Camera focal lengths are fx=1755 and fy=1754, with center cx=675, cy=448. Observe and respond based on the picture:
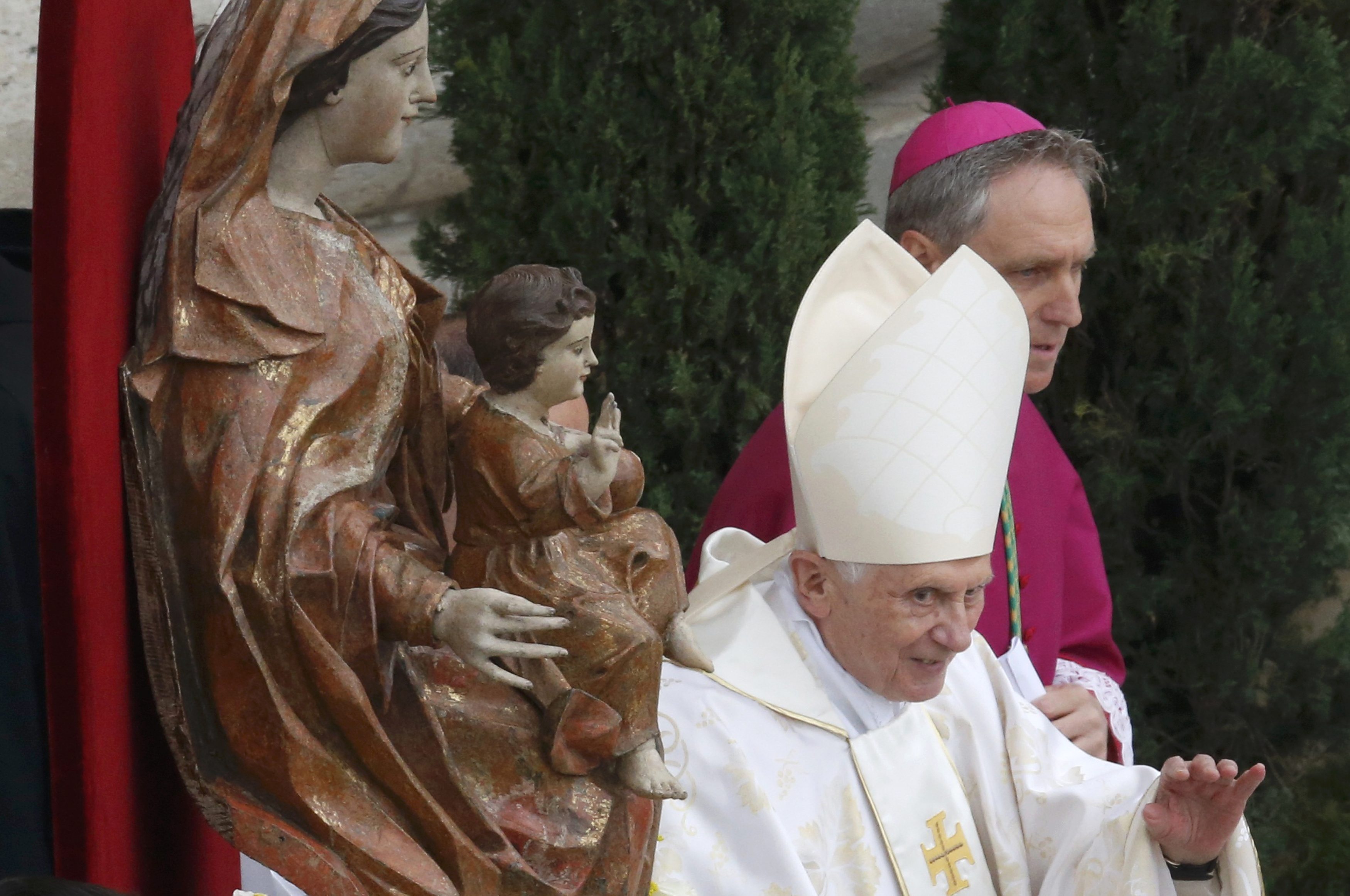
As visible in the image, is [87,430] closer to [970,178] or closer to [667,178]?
[970,178]

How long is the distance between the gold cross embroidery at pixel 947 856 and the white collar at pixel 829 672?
0.20 metres

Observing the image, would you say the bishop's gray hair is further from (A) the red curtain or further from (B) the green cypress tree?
(A) the red curtain

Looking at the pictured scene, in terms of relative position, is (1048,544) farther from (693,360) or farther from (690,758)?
(690,758)

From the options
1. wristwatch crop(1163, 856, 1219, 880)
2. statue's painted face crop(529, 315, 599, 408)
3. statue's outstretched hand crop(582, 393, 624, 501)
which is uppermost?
statue's painted face crop(529, 315, 599, 408)

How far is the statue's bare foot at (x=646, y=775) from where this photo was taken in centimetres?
157

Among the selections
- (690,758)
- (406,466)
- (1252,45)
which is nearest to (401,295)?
(406,466)

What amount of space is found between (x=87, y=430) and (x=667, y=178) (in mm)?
2868

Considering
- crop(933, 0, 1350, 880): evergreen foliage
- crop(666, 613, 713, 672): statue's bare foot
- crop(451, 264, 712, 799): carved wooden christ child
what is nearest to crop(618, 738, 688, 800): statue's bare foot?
crop(451, 264, 712, 799): carved wooden christ child

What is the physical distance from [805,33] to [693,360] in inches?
35.1

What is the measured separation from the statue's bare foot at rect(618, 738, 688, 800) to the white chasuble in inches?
48.0

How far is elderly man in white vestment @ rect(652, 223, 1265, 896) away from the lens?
8.96 ft

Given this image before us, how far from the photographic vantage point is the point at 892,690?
2895mm

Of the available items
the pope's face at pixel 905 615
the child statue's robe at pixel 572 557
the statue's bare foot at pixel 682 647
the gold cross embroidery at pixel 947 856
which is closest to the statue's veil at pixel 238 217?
the child statue's robe at pixel 572 557

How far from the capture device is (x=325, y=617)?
1.49m
